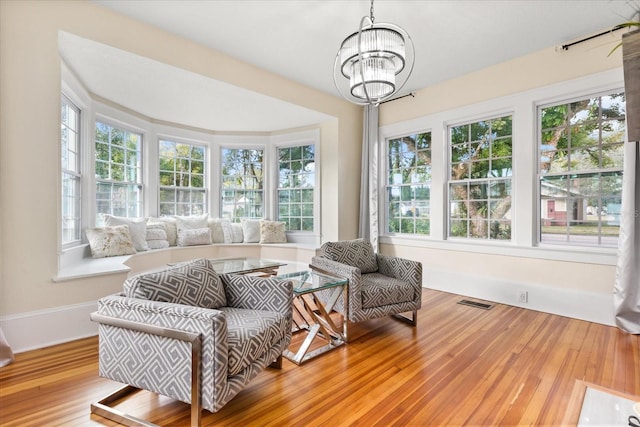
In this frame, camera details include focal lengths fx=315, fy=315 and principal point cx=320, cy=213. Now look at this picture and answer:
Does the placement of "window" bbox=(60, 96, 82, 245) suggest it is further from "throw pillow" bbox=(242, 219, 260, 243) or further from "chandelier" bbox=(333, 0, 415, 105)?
"chandelier" bbox=(333, 0, 415, 105)

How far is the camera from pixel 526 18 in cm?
288

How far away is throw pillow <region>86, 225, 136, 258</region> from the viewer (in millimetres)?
3521

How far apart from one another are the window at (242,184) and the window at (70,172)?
87.6 inches

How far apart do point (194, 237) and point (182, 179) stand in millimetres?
1024

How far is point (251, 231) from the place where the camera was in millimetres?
5277

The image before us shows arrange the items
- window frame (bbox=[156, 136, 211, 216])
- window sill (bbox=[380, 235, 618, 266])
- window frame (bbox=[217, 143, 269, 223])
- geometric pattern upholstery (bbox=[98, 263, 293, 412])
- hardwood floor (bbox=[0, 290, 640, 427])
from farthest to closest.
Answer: window frame (bbox=[217, 143, 269, 223])
window frame (bbox=[156, 136, 211, 216])
window sill (bbox=[380, 235, 618, 266])
hardwood floor (bbox=[0, 290, 640, 427])
geometric pattern upholstery (bbox=[98, 263, 293, 412])

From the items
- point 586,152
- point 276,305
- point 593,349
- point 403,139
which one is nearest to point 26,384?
point 276,305

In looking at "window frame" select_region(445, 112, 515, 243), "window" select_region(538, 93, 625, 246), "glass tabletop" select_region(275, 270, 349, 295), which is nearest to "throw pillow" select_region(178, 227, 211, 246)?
"glass tabletop" select_region(275, 270, 349, 295)

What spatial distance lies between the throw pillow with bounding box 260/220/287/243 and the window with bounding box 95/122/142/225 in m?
1.85

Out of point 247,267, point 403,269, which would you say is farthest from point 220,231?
point 403,269

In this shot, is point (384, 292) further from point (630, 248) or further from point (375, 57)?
point (630, 248)

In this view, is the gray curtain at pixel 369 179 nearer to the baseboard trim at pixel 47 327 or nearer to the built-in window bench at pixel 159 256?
the built-in window bench at pixel 159 256

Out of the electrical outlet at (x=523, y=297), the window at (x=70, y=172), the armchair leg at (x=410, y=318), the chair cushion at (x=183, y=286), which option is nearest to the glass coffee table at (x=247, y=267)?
the chair cushion at (x=183, y=286)

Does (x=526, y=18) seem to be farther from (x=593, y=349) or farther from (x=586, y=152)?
(x=593, y=349)
